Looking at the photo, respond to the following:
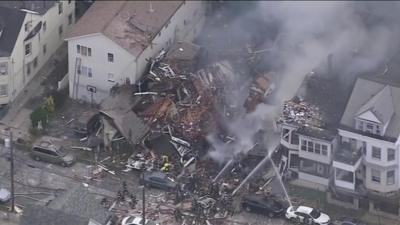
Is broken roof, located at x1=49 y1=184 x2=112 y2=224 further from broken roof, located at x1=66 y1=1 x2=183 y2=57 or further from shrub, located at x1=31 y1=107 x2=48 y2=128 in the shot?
broken roof, located at x1=66 y1=1 x2=183 y2=57

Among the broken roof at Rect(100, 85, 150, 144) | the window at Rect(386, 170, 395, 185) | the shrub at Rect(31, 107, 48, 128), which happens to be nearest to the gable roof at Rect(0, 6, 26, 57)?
the shrub at Rect(31, 107, 48, 128)

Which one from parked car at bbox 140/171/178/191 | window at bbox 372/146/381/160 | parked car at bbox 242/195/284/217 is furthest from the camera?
parked car at bbox 140/171/178/191

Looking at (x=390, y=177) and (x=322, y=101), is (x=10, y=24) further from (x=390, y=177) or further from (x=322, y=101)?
(x=390, y=177)

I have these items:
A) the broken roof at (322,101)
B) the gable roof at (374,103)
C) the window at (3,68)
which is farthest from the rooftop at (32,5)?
the gable roof at (374,103)

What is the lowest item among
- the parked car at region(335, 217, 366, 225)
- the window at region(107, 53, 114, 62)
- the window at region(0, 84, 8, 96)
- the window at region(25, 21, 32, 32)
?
the parked car at region(335, 217, 366, 225)

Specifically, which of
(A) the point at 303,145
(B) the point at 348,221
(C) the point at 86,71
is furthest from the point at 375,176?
(C) the point at 86,71
